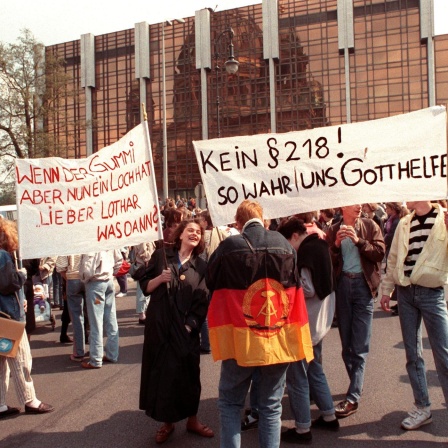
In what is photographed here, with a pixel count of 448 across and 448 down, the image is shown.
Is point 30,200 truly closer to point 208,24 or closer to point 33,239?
point 33,239

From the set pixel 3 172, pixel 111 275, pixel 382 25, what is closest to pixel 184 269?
pixel 111 275

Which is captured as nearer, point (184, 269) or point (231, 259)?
point (231, 259)

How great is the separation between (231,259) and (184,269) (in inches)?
36.3

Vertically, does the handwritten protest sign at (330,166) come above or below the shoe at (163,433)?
above

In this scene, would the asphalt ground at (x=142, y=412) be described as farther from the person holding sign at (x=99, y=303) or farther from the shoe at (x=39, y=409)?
the person holding sign at (x=99, y=303)

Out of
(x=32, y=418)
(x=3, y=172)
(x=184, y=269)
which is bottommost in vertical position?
(x=32, y=418)

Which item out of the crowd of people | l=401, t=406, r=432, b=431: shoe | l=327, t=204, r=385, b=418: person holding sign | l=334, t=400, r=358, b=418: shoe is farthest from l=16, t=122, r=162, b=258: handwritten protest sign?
l=401, t=406, r=432, b=431: shoe

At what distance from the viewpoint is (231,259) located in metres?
3.16

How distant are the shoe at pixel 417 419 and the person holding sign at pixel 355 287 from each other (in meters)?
0.45

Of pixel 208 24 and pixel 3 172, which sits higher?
pixel 208 24

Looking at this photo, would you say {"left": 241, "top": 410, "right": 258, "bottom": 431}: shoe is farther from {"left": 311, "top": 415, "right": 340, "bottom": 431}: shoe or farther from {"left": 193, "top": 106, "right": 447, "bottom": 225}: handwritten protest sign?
{"left": 193, "top": 106, "right": 447, "bottom": 225}: handwritten protest sign

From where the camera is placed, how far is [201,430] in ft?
13.1

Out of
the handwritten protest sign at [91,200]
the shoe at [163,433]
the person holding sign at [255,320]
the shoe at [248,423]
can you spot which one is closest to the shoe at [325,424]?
the shoe at [248,423]

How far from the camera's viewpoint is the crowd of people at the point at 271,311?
318 centimetres
